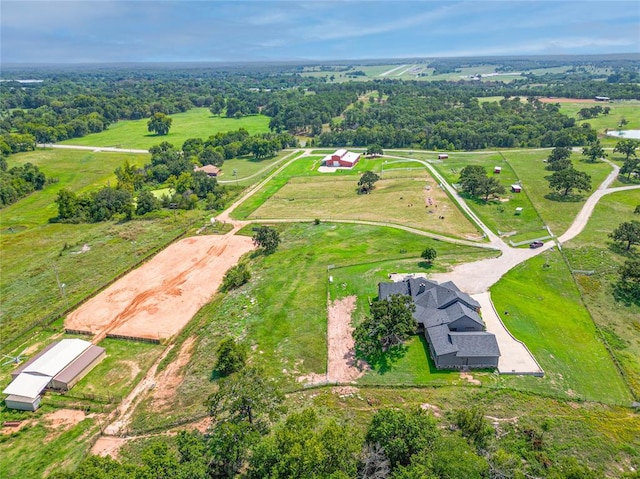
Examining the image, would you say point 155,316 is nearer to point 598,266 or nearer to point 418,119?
point 598,266

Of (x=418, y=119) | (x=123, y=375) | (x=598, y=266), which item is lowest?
(x=123, y=375)

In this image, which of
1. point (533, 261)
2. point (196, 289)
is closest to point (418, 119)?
point (533, 261)

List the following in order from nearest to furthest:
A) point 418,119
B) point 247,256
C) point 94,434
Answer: point 94,434, point 247,256, point 418,119

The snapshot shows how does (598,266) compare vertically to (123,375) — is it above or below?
above

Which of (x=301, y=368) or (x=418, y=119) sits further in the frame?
(x=418, y=119)

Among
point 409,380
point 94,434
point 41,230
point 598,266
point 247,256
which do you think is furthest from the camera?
point 41,230

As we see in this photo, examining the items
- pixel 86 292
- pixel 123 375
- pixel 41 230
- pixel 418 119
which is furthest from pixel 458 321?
pixel 418 119

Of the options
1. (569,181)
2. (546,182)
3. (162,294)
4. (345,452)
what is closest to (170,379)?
(162,294)
